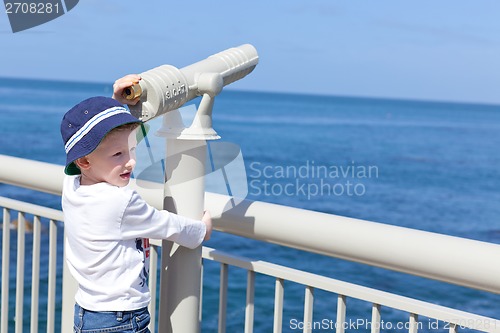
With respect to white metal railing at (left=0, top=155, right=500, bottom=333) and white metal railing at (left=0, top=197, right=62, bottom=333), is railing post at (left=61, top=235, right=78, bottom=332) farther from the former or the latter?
white metal railing at (left=0, top=155, right=500, bottom=333)

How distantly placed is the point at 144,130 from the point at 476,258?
85cm

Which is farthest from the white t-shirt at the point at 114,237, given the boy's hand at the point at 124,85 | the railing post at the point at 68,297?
the railing post at the point at 68,297

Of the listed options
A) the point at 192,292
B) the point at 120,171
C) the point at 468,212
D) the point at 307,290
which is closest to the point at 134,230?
the point at 120,171

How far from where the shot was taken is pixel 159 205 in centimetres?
216

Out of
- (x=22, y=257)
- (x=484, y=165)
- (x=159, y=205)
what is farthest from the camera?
(x=484, y=165)

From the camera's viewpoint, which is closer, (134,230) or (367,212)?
(134,230)

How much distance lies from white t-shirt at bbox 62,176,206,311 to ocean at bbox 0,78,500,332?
0.80 feet

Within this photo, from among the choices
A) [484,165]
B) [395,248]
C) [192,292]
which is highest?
[395,248]

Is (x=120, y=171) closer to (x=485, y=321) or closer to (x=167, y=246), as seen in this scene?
(x=167, y=246)

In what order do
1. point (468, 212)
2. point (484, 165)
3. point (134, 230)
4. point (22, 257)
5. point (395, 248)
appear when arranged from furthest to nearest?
point (484, 165) → point (468, 212) → point (22, 257) → point (134, 230) → point (395, 248)

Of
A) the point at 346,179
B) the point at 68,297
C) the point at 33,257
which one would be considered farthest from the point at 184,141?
the point at 346,179

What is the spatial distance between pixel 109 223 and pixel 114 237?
4cm

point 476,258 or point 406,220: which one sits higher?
point 476,258

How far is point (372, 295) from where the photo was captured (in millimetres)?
1756
